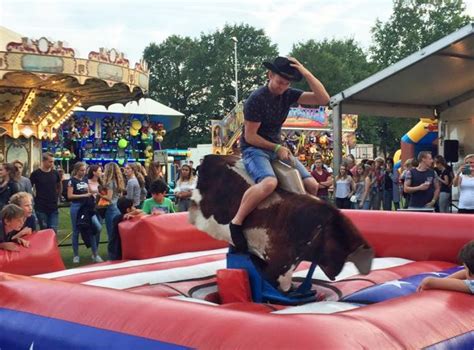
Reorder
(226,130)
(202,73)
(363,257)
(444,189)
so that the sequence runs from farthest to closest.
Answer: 1. (202,73)
2. (226,130)
3. (444,189)
4. (363,257)

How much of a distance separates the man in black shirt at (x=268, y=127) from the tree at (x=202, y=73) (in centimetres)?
4298

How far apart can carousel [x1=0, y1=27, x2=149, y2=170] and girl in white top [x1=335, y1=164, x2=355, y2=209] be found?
5.05m

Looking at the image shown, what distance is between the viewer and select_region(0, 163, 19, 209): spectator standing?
7.63 m

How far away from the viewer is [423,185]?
771 centimetres

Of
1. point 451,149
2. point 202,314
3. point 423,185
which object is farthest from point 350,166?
point 202,314

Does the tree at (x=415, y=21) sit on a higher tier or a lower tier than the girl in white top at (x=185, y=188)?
higher

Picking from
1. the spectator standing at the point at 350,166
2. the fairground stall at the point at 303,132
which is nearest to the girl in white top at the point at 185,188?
the spectator standing at the point at 350,166

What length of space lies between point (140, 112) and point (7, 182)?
60.9 ft

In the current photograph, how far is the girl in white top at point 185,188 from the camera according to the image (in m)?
8.10

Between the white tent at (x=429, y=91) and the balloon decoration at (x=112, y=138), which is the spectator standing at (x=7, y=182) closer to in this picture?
the white tent at (x=429, y=91)

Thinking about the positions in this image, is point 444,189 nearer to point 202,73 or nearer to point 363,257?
point 363,257

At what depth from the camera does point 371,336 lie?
220cm

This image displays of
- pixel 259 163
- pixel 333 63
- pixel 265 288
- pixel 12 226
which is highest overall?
pixel 333 63

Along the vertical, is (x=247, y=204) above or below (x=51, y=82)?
below
